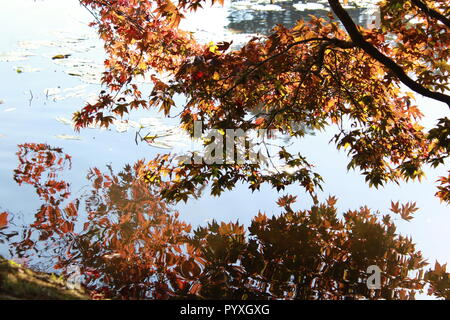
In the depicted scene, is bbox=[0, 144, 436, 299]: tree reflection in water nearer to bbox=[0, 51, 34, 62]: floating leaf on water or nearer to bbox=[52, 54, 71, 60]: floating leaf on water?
bbox=[0, 51, 34, 62]: floating leaf on water

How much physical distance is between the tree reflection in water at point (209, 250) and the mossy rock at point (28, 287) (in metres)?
0.38

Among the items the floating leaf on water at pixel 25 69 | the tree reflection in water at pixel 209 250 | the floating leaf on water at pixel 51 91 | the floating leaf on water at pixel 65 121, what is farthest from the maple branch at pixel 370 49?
the floating leaf on water at pixel 25 69

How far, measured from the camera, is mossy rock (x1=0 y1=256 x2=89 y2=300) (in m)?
1.48

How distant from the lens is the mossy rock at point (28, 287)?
1484 millimetres

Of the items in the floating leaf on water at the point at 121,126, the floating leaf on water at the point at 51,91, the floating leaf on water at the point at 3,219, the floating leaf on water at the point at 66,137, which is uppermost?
the floating leaf on water at the point at 51,91

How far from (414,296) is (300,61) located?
1871 mm

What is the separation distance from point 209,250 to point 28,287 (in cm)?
135

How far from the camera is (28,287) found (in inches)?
61.0

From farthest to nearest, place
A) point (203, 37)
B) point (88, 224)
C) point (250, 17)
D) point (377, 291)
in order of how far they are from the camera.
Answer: point (250, 17) → point (203, 37) → point (88, 224) → point (377, 291)

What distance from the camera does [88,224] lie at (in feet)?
9.94

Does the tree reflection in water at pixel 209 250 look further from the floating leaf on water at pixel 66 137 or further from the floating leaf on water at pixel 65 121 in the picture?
the floating leaf on water at pixel 65 121

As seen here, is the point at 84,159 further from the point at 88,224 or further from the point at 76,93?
the point at 76,93

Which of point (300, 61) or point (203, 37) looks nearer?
point (300, 61)

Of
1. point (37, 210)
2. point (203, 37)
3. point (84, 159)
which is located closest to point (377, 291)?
point (37, 210)
